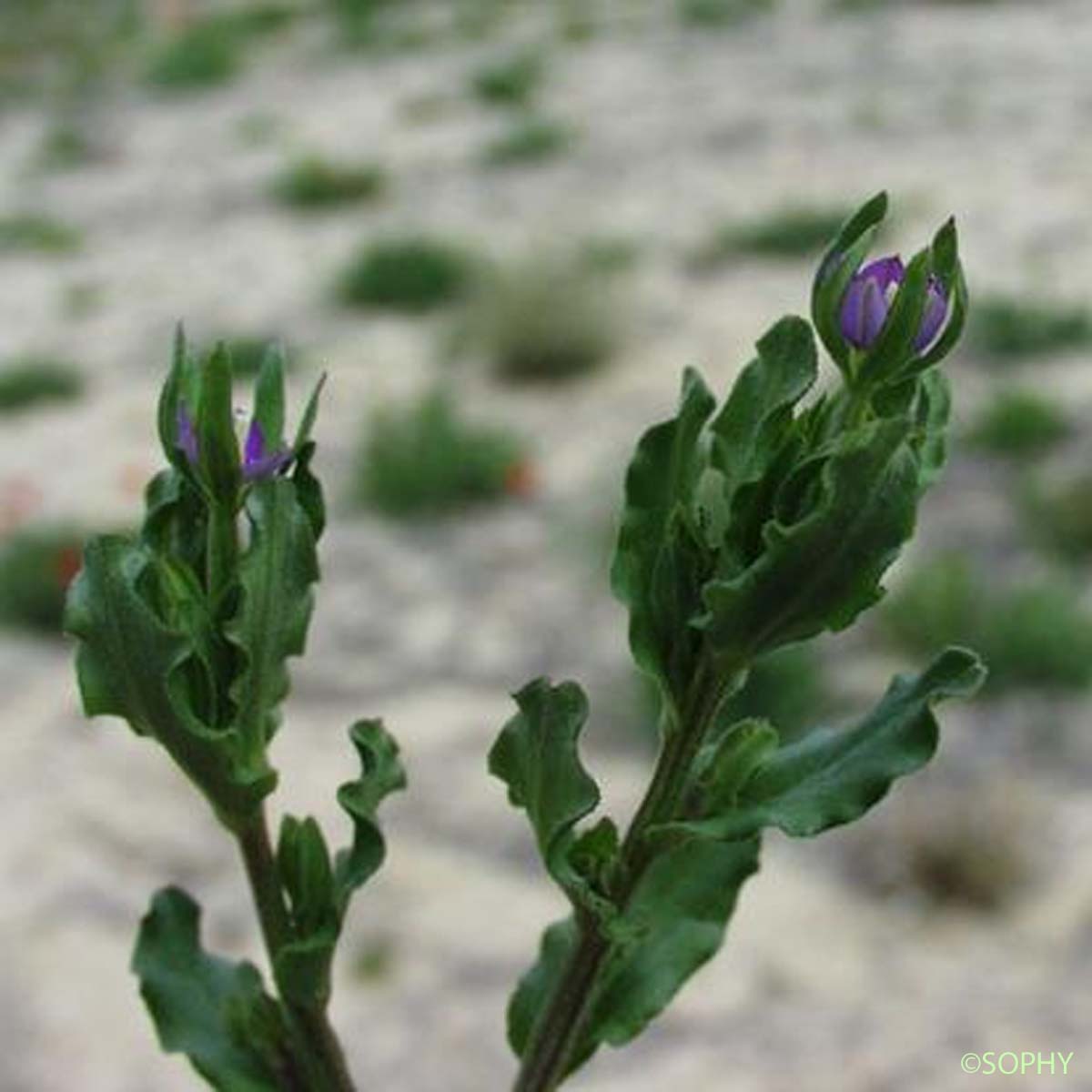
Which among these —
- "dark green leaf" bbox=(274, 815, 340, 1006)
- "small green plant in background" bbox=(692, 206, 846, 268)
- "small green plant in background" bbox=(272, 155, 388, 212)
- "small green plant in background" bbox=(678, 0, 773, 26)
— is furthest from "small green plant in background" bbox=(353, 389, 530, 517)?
"small green plant in background" bbox=(678, 0, 773, 26)

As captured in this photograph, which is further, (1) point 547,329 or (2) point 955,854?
(1) point 547,329

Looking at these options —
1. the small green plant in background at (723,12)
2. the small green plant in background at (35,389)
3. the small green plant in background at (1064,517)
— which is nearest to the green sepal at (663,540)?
the small green plant in background at (1064,517)

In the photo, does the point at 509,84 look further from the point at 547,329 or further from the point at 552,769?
the point at 552,769

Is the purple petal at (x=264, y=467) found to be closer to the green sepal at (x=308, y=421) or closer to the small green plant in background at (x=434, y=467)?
the green sepal at (x=308, y=421)

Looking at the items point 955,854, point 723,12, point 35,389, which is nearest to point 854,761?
point 955,854

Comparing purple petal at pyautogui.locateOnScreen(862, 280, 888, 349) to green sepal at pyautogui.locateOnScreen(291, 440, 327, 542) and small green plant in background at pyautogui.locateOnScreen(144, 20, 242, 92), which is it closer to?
green sepal at pyautogui.locateOnScreen(291, 440, 327, 542)

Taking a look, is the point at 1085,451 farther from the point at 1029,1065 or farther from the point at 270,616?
the point at 270,616
